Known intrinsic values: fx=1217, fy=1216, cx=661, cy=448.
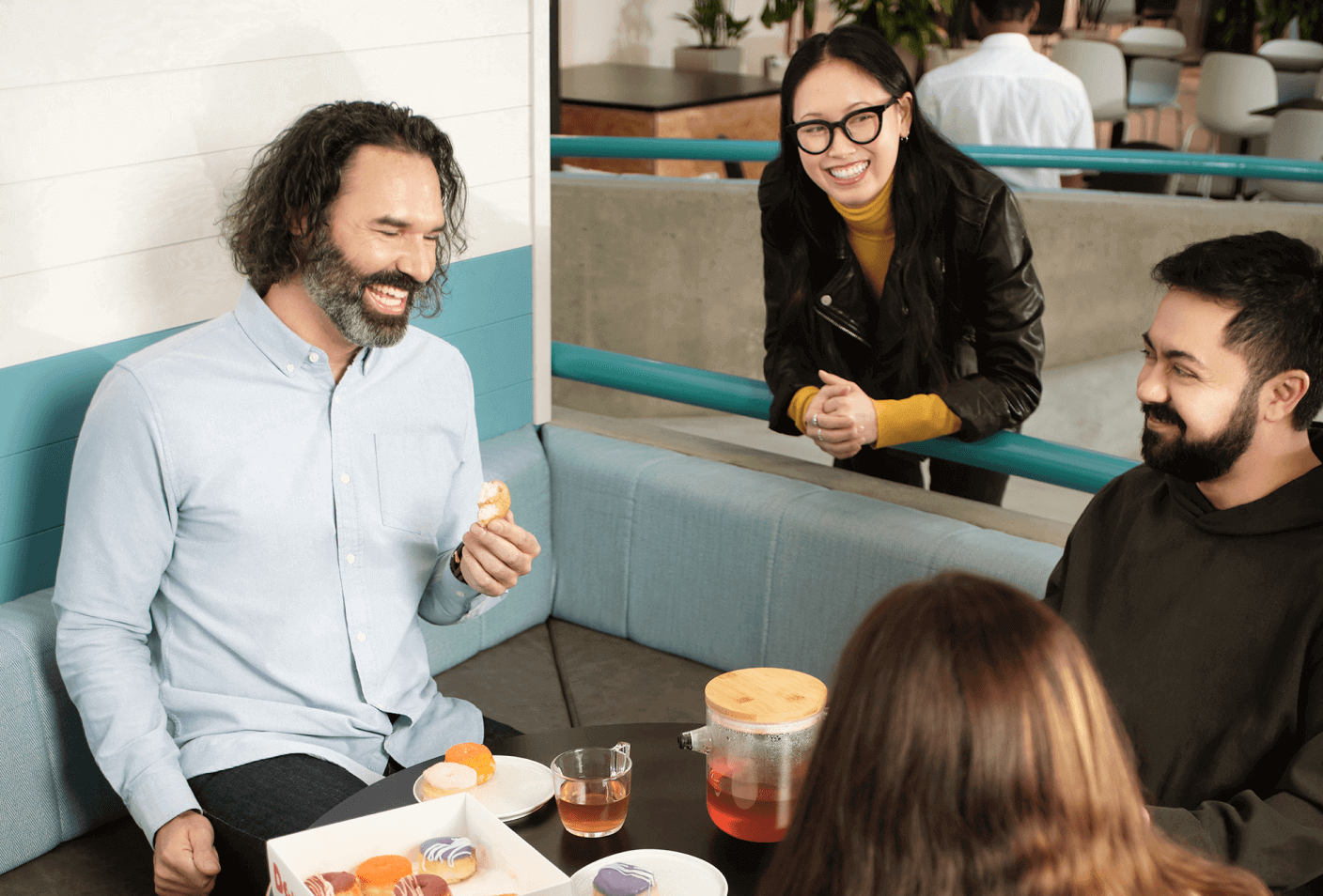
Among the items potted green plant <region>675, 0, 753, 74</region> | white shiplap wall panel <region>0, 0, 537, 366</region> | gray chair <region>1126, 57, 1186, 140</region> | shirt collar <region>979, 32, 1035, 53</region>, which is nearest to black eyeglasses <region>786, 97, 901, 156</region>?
white shiplap wall panel <region>0, 0, 537, 366</region>

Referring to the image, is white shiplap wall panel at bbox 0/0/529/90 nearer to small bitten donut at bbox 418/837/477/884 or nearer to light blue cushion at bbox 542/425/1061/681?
light blue cushion at bbox 542/425/1061/681

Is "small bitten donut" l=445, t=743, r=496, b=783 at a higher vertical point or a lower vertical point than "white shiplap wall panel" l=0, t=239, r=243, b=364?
lower

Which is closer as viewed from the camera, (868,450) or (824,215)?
(824,215)

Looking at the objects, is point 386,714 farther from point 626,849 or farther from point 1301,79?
point 1301,79

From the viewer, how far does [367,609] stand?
5.48 feet

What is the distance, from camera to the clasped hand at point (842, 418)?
6.29ft

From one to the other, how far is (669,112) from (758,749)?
4.98 m

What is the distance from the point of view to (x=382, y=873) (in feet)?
3.39

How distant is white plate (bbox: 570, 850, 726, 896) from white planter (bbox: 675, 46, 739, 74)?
7.06m

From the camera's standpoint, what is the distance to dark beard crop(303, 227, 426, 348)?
1605 mm

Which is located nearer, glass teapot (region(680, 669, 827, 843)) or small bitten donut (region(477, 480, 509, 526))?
glass teapot (region(680, 669, 827, 843))

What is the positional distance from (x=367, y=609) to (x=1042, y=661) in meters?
1.16

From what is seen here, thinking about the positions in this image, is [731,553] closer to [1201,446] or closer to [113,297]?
[1201,446]

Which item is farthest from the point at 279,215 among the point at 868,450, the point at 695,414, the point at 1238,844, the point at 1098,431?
the point at 1098,431
